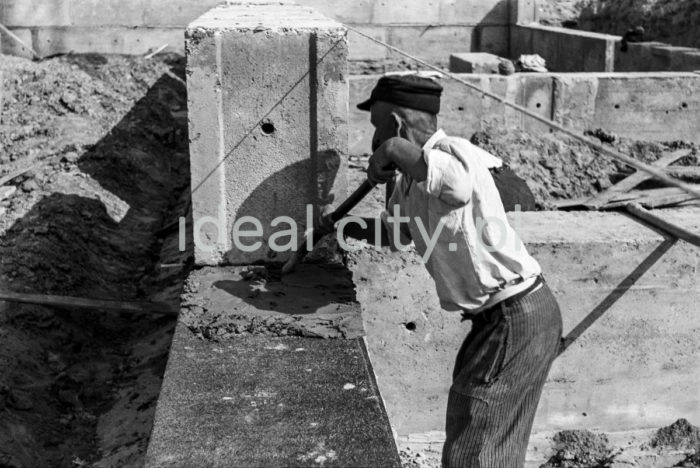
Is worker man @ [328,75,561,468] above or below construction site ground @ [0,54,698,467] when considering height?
above

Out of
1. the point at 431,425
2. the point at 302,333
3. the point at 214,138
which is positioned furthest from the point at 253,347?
the point at 431,425

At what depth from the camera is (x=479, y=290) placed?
3473 millimetres

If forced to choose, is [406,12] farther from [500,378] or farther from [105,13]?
[500,378]

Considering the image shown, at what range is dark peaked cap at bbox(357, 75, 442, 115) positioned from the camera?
3.66 metres

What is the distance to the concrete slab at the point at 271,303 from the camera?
414cm

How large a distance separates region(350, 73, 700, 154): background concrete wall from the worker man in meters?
6.16

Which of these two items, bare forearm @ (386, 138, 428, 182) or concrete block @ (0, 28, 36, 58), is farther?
concrete block @ (0, 28, 36, 58)

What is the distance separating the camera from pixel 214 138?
4543 millimetres

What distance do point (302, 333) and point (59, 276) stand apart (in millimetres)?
3408

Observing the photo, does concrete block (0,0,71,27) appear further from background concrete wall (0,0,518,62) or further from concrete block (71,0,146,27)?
concrete block (71,0,146,27)

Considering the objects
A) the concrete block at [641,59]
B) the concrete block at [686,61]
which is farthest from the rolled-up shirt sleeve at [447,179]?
the concrete block at [641,59]

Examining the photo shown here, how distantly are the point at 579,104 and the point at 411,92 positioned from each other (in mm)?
6736

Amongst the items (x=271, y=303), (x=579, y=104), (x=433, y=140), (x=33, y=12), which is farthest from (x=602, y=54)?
(x=433, y=140)

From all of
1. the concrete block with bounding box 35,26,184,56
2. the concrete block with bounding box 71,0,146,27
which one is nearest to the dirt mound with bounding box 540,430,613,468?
the concrete block with bounding box 35,26,184,56
